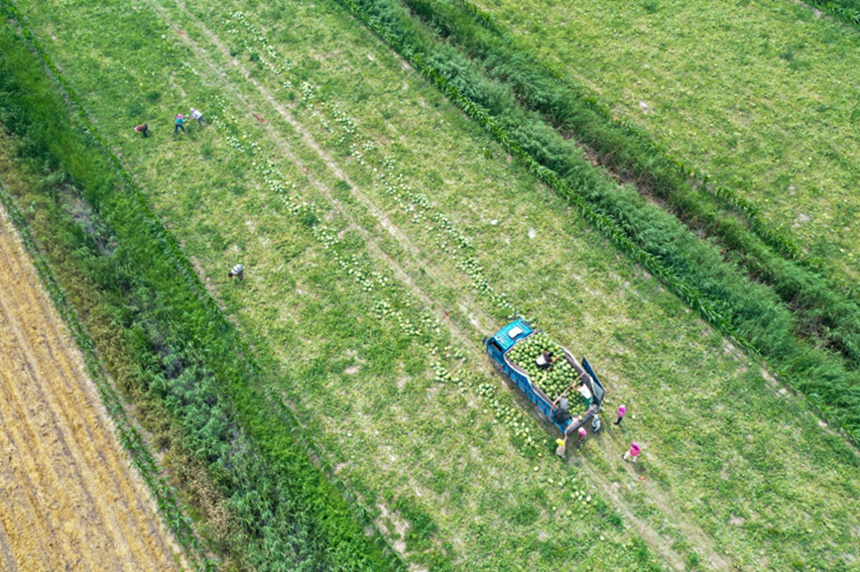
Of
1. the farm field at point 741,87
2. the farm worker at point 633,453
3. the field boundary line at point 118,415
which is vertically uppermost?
the farm field at point 741,87

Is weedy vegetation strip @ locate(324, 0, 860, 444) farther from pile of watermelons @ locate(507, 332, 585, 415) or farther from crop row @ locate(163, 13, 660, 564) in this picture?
pile of watermelons @ locate(507, 332, 585, 415)

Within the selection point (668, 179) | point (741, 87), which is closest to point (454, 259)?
point (668, 179)

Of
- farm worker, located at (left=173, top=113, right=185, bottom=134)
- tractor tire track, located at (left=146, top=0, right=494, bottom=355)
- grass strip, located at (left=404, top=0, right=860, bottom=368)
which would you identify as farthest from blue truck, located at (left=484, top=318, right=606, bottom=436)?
farm worker, located at (left=173, top=113, right=185, bottom=134)

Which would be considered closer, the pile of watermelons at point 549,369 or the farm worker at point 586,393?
the farm worker at point 586,393

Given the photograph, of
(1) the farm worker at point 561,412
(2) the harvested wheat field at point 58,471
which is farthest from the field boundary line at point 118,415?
(1) the farm worker at point 561,412

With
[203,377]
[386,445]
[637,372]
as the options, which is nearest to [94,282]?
[203,377]

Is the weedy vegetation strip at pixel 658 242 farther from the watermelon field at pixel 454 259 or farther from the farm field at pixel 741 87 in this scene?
the farm field at pixel 741 87
